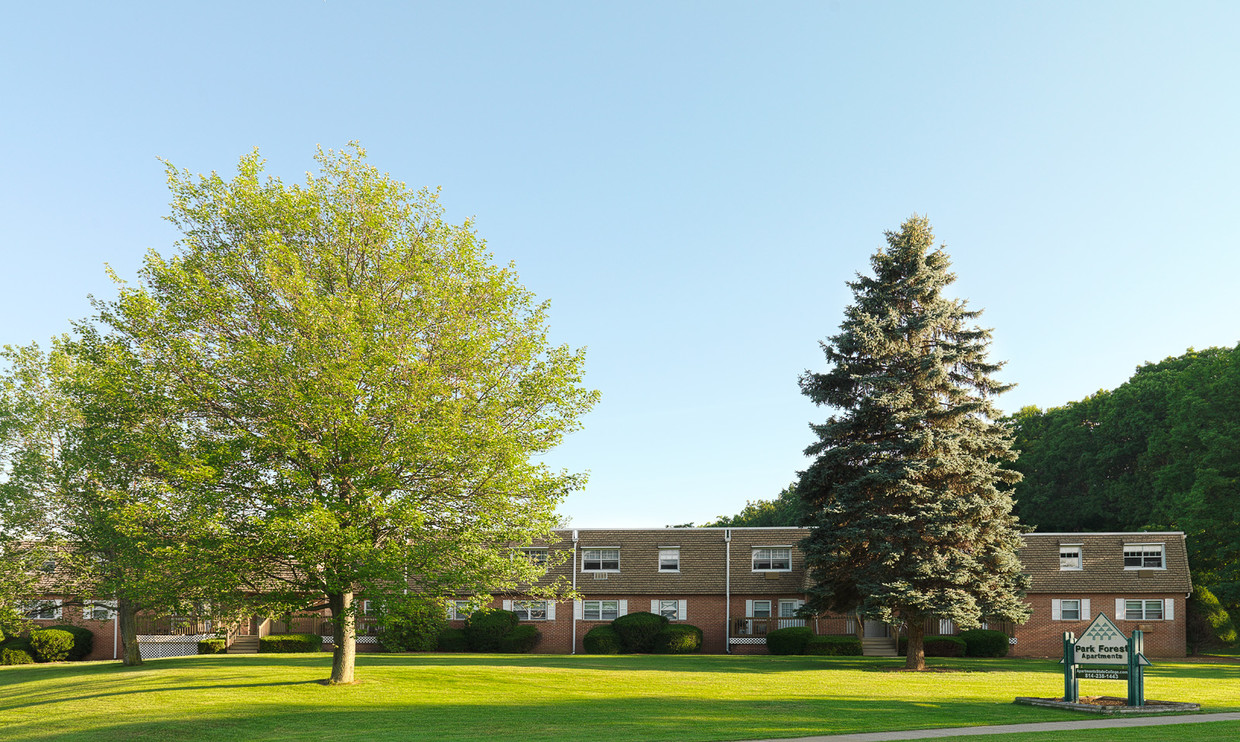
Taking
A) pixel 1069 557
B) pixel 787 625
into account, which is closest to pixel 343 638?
pixel 787 625

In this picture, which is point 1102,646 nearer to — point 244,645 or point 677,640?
point 677,640

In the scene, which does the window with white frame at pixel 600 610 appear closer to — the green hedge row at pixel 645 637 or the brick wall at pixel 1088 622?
the green hedge row at pixel 645 637

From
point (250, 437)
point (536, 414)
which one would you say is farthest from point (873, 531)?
point (250, 437)

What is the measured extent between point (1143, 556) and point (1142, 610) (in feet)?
7.99

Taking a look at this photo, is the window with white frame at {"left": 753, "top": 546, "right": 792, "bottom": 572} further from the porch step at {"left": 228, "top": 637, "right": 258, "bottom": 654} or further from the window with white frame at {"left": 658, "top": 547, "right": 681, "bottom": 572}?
the porch step at {"left": 228, "top": 637, "right": 258, "bottom": 654}

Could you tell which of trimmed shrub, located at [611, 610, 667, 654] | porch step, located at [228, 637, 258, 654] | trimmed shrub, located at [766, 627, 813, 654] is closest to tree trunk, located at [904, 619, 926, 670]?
trimmed shrub, located at [766, 627, 813, 654]

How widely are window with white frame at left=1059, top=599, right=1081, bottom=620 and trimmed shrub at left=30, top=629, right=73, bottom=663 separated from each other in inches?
1745

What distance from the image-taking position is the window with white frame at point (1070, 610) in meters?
42.5

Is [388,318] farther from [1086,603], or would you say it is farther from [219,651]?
[1086,603]

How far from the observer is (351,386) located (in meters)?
21.0

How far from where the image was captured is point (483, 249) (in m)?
25.1

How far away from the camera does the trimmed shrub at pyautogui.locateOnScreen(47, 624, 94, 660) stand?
140ft

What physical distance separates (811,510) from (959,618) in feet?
22.6

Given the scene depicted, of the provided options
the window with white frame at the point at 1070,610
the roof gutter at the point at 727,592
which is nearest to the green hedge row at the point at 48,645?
the roof gutter at the point at 727,592
